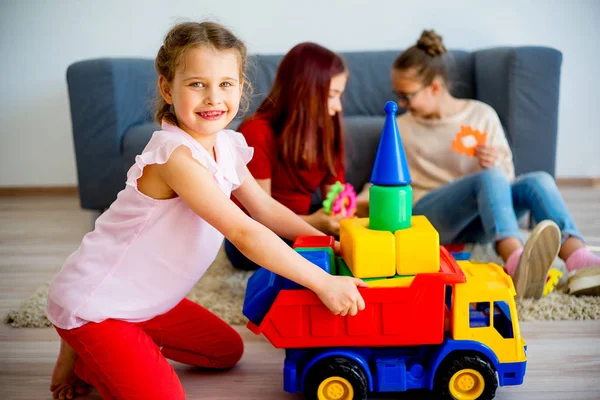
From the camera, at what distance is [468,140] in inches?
80.4

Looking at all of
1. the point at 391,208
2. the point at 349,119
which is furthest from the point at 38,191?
the point at 391,208

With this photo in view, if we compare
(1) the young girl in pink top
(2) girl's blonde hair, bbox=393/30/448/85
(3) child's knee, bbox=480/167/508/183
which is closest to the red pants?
(1) the young girl in pink top

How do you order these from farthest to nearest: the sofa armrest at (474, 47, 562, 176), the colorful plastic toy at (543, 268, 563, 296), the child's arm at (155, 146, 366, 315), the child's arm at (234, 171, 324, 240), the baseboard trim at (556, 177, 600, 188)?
1. the baseboard trim at (556, 177, 600, 188)
2. the sofa armrest at (474, 47, 562, 176)
3. the colorful plastic toy at (543, 268, 563, 296)
4. the child's arm at (234, 171, 324, 240)
5. the child's arm at (155, 146, 366, 315)

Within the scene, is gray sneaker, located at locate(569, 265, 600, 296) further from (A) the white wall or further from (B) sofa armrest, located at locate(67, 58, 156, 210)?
Answer: (A) the white wall

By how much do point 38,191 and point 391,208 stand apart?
2.78m

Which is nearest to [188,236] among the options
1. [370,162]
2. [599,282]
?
[599,282]

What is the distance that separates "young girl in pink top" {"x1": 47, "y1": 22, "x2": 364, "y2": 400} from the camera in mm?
1002

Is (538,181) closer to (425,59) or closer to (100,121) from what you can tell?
(425,59)

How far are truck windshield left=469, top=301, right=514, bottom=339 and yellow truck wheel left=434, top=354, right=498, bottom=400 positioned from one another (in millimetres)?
67

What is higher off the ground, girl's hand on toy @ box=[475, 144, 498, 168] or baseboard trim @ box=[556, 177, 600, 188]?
girl's hand on toy @ box=[475, 144, 498, 168]

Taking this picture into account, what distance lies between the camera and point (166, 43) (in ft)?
3.63

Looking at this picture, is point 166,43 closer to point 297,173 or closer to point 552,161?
point 297,173

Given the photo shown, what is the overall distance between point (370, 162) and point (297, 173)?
2.20ft

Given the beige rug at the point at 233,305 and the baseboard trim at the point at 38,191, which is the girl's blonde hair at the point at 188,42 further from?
the baseboard trim at the point at 38,191
